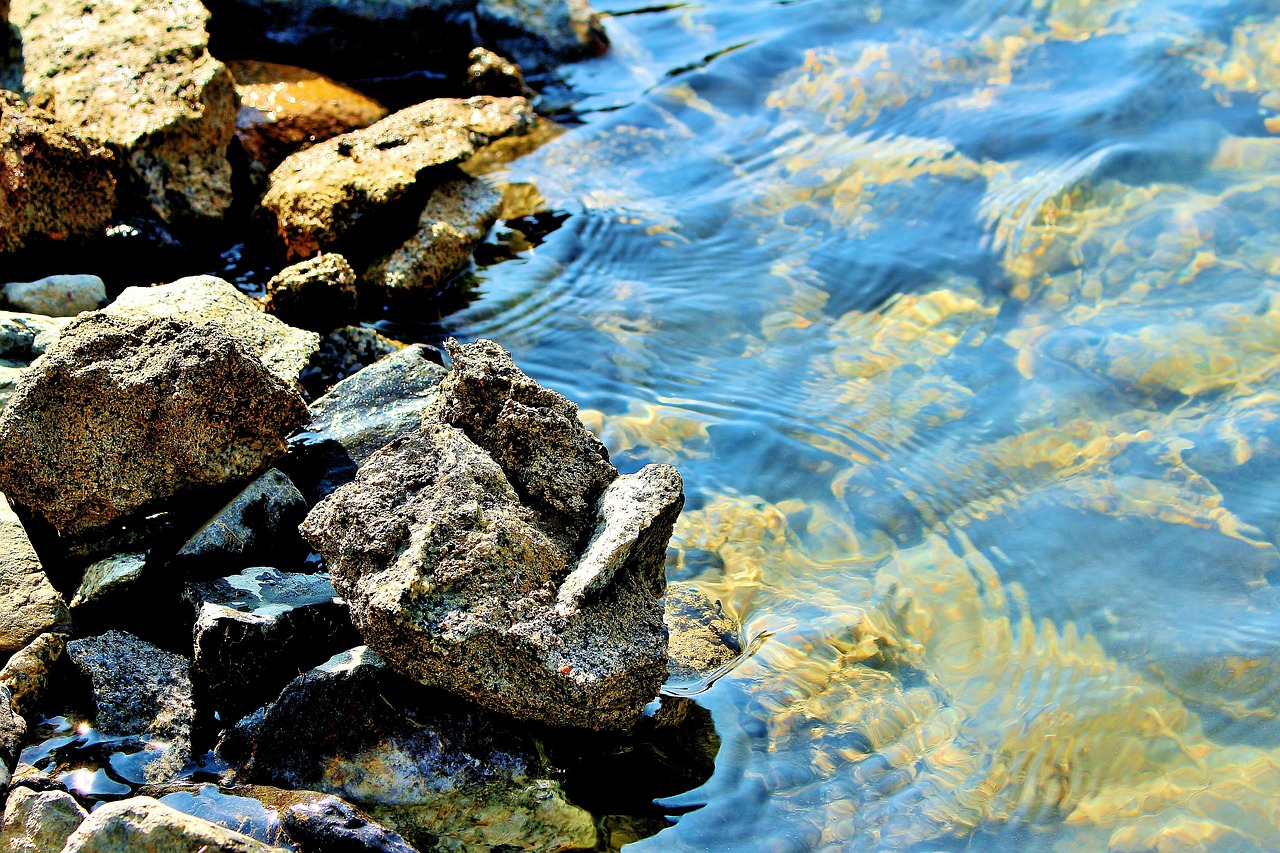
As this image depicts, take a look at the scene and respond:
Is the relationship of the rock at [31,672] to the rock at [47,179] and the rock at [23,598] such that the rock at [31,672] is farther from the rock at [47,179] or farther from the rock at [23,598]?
the rock at [47,179]

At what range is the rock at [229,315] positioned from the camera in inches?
187

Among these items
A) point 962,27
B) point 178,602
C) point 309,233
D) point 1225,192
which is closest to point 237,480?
point 178,602

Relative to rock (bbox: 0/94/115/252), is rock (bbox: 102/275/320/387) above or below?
below

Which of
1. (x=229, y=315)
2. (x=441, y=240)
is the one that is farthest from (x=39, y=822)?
(x=441, y=240)

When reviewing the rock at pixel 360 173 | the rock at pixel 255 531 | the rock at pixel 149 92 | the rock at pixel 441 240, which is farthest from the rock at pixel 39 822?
the rock at pixel 149 92

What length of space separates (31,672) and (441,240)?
344cm

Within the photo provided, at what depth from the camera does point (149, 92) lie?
616 centimetres

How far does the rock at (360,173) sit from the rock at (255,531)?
2432mm

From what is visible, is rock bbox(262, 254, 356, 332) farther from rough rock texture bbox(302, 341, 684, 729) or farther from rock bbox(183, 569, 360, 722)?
rock bbox(183, 569, 360, 722)

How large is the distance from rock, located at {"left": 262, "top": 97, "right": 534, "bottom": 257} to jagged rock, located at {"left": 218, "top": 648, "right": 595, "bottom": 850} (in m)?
3.45

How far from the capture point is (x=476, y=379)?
12.1 feet

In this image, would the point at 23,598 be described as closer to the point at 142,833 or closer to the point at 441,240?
the point at 142,833

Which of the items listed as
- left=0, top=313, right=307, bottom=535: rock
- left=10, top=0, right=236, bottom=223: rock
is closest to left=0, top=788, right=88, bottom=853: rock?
left=0, top=313, right=307, bottom=535: rock

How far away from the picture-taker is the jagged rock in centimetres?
316
